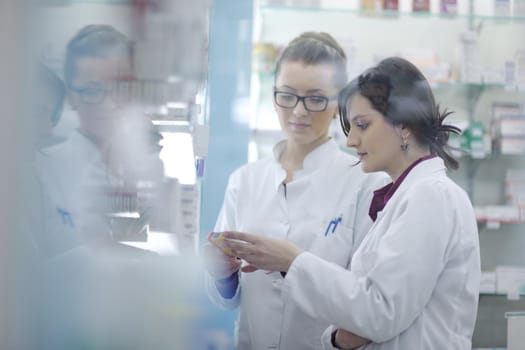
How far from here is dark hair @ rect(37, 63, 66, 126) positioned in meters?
0.92

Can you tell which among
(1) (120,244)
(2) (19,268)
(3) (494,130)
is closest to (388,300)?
(1) (120,244)

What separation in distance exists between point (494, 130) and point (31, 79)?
2.22 metres

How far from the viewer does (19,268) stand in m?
0.88

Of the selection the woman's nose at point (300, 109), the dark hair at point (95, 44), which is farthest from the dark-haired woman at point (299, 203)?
the dark hair at point (95, 44)

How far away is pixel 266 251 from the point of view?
3.77 ft

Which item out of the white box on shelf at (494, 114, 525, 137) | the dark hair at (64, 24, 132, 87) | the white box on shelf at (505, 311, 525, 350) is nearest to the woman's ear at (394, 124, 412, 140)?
the dark hair at (64, 24, 132, 87)

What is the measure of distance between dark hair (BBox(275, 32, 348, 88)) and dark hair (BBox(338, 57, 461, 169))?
20 centimetres

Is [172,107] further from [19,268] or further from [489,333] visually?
[489,333]

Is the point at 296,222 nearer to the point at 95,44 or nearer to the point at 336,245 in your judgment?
the point at 336,245

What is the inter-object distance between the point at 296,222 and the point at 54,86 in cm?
69

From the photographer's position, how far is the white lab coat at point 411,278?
3.34ft

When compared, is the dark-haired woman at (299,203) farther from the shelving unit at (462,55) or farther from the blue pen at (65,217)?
the shelving unit at (462,55)

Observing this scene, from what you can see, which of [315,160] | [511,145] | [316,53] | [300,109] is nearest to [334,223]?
[315,160]

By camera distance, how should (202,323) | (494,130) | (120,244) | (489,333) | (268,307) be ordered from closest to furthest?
(120,244) < (202,323) < (268,307) < (489,333) < (494,130)
